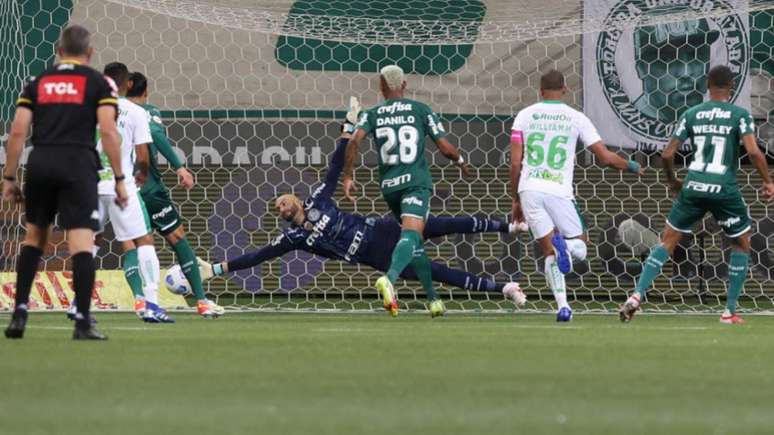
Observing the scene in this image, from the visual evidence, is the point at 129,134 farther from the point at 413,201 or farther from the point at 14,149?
the point at 14,149

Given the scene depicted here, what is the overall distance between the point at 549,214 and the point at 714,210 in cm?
117

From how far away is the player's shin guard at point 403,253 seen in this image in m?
11.1

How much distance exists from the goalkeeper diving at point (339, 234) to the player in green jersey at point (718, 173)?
190 cm

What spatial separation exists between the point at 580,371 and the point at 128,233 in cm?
554

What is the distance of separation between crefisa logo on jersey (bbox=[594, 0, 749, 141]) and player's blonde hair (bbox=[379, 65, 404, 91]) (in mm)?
3006

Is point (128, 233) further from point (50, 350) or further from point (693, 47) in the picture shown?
point (693, 47)

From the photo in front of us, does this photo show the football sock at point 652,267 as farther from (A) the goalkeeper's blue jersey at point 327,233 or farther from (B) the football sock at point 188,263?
(B) the football sock at point 188,263

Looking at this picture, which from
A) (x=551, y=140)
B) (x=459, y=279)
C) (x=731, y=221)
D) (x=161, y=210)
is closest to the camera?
(x=731, y=221)

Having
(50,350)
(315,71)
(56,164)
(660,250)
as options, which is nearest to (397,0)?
(315,71)

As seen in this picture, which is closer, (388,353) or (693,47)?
(388,353)

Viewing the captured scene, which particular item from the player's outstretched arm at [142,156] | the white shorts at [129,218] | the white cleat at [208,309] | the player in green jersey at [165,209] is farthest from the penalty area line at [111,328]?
the white cleat at [208,309]

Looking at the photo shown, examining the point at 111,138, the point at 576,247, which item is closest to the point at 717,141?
the point at 576,247

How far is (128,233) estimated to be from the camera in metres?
10.6

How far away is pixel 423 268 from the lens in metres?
12.0
